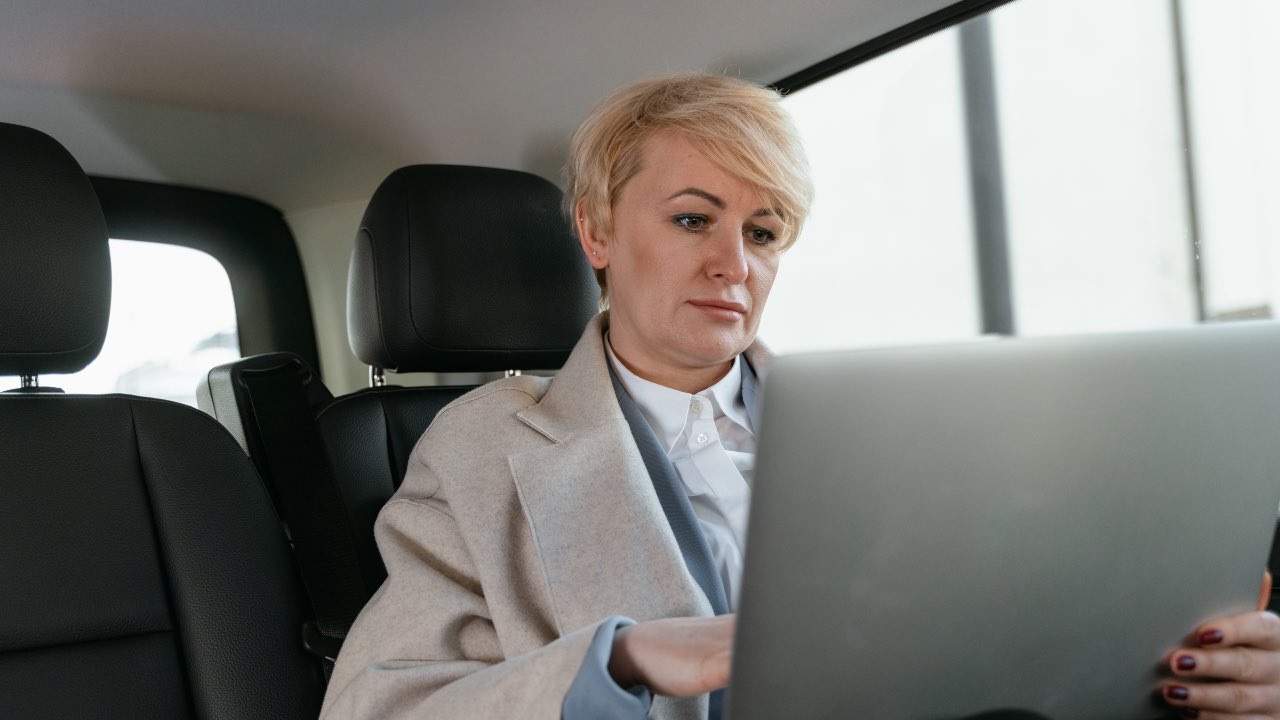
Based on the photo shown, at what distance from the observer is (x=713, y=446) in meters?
1.31

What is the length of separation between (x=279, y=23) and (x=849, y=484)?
A: 161cm

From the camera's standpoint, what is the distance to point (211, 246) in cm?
246

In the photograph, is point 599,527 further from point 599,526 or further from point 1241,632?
point 1241,632

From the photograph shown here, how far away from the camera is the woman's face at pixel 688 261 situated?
1.32 m

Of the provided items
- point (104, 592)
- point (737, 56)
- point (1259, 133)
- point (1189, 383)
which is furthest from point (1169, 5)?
point (104, 592)

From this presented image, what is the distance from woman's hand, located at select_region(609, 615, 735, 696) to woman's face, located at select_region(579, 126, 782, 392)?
0.58 m

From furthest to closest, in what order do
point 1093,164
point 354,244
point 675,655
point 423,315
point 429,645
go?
point 354,244, point 1093,164, point 423,315, point 429,645, point 675,655

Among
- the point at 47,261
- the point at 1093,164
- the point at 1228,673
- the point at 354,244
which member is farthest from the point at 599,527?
the point at 1093,164

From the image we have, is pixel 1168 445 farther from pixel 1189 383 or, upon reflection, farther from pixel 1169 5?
pixel 1169 5

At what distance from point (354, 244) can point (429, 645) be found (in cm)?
96

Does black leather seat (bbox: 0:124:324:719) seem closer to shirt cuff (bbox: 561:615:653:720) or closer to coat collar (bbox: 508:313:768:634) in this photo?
coat collar (bbox: 508:313:768:634)

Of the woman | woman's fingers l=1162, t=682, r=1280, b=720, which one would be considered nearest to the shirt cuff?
the woman

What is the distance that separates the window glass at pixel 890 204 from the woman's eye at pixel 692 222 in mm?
625

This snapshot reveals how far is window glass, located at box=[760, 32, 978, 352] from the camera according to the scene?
75.3 inches
